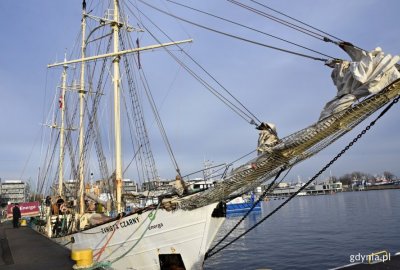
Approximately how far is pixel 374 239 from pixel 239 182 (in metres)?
19.8

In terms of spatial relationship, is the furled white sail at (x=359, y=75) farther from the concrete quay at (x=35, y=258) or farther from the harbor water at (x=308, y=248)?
the harbor water at (x=308, y=248)

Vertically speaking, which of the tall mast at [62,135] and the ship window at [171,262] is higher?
the tall mast at [62,135]

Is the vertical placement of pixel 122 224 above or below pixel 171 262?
above

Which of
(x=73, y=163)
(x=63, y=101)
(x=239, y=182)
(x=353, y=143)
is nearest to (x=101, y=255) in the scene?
(x=239, y=182)

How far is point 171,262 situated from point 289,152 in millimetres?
5738

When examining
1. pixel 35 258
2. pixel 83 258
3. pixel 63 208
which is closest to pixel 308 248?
pixel 63 208

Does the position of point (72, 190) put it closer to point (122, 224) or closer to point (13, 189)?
point (122, 224)

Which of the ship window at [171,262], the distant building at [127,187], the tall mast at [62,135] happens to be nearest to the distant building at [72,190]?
the tall mast at [62,135]

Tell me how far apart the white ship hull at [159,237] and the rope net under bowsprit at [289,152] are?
546 millimetres

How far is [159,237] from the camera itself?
38.4 ft

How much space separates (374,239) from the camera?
25.2 meters

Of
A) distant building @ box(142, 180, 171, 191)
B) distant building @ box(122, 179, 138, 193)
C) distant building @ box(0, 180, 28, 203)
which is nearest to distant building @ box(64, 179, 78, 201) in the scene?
distant building @ box(122, 179, 138, 193)

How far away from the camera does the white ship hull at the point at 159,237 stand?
11.3m

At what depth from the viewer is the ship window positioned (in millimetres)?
11461
